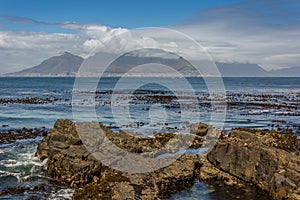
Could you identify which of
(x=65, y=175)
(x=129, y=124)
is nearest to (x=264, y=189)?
(x=65, y=175)

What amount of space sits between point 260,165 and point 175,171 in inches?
198

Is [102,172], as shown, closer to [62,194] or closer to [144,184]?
[62,194]

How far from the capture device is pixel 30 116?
4966cm

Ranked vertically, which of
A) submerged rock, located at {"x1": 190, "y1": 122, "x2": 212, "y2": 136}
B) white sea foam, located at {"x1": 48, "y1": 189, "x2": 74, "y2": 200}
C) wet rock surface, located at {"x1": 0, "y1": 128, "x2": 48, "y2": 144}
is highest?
submerged rock, located at {"x1": 190, "y1": 122, "x2": 212, "y2": 136}

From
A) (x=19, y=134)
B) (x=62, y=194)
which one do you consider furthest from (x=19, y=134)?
(x=62, y=194)

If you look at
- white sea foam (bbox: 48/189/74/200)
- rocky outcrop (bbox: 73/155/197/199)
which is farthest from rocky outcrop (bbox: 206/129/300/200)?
white sea foam (bbox: 48/189/74/200)

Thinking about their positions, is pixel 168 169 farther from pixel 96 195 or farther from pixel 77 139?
pixel 77 139

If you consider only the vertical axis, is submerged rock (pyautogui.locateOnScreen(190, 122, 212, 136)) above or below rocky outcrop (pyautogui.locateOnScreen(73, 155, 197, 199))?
above

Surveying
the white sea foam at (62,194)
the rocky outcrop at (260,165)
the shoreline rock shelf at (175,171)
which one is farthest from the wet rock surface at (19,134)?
the rocky outcrop at (260,165)

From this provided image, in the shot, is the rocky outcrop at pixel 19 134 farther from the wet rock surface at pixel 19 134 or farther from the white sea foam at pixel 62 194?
the white sea foam at pixel 62 194

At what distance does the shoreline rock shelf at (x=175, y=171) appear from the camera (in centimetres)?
1609

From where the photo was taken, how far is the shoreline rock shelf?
1609 cm

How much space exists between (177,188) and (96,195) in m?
5.27

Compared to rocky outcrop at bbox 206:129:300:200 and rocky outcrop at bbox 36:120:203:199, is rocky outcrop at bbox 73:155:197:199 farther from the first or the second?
rocky outcrop at bbox 206:129:300:200
